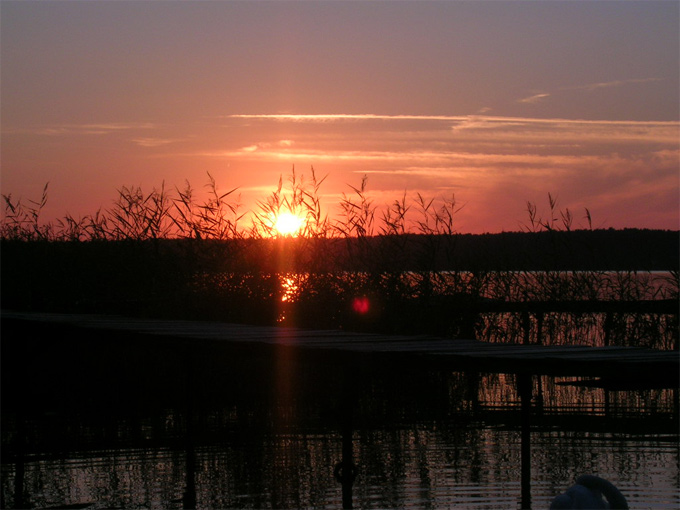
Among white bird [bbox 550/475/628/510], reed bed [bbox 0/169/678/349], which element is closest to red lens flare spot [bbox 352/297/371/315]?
reed bed [bbox 0/169/678/349]

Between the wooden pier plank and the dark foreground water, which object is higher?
the wooden pier plank

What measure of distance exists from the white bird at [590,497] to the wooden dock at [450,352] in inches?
36.5

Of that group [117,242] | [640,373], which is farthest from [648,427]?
[117,242]

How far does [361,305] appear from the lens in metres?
13.4

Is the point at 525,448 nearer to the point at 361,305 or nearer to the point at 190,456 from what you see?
the point at 190,456

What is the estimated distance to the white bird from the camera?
4.97m

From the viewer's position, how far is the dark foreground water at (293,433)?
7531 mm

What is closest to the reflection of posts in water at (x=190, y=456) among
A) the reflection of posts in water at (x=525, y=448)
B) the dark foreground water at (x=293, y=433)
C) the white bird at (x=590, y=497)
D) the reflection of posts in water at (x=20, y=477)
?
the dark foreground water at (x=293, y=433)

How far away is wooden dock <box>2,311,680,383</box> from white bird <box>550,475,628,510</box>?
0.93 m

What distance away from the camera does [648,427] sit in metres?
10.5

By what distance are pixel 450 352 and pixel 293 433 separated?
419 cm

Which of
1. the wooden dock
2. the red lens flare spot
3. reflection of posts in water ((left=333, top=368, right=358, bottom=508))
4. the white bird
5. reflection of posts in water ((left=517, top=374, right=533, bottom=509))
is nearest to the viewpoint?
the white bird

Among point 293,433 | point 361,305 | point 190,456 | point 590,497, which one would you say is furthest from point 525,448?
point 361,305

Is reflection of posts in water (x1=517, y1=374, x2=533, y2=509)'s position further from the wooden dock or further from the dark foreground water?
the wooden dock
